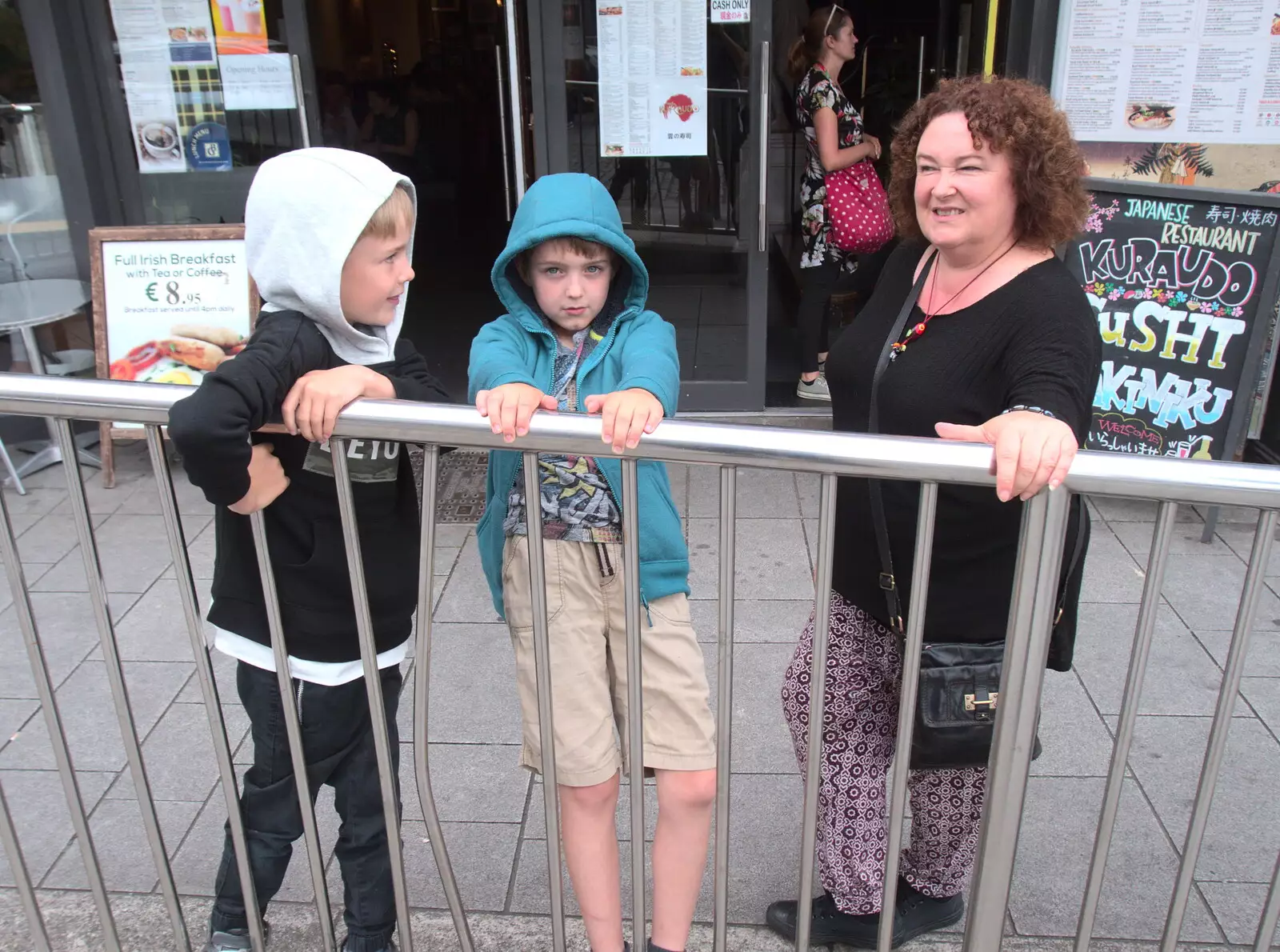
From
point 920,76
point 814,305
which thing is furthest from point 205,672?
point 920,76

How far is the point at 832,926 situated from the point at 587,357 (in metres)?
1.38

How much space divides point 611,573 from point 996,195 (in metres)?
1.00

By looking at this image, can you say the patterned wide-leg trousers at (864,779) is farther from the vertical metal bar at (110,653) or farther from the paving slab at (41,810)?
the paving slab at (41,810)

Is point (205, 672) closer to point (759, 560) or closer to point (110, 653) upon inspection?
point (110, 653)

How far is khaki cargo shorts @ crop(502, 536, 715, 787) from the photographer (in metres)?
2.01

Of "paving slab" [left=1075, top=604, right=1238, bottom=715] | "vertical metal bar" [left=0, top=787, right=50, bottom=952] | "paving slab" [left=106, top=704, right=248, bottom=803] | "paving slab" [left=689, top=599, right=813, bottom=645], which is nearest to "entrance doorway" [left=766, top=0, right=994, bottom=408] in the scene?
"paving slab" [left=689, top=599, right=813, bottom=645]

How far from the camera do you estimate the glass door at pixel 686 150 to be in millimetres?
4836

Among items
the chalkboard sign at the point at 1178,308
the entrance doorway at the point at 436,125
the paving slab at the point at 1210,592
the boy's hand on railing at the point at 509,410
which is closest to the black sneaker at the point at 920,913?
the boy's hand on railing at the point at 509,410

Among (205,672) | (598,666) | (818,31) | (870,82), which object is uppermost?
(818,31)

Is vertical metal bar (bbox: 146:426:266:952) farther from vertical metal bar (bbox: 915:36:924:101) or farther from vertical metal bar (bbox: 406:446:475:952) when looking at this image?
vertical metal bar (bbox: 915:36:924:101)

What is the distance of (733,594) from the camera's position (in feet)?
5.55

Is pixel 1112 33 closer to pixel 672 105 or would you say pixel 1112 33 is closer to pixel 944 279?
pixel 672 105

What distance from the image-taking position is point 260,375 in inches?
66.3

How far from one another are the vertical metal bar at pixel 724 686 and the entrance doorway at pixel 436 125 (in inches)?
194
